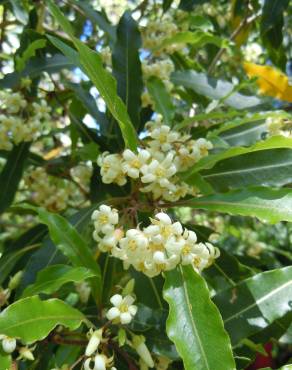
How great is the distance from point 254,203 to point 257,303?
0.25 meters

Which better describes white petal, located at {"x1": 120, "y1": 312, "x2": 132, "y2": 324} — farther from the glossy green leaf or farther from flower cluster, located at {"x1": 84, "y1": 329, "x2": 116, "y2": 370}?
the glossy green leaf

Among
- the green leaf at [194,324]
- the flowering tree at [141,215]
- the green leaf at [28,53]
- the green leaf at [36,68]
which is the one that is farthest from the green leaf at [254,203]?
the green leaf at [36,68]

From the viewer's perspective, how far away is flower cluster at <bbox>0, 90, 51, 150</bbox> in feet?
6.91

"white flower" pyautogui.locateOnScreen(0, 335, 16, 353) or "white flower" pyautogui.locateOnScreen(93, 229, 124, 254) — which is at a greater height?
"white flower" pyautogui.locateOnScreen(93, 229, 124, 254)

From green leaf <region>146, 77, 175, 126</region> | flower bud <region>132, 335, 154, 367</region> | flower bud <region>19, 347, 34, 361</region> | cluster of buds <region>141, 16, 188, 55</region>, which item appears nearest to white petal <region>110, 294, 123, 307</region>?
flower bud <region>132, 335, 154, 367</region>

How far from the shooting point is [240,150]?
59.1 inches

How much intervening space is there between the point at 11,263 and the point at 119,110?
2.14 ft

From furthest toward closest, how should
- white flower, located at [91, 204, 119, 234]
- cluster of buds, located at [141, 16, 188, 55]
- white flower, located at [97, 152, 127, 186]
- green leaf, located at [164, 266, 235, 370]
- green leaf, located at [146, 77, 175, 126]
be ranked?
cluster of buds, located at [141, 16, 188, 55]
green leaf, located at [146, 77, 175, 126]
white flower, located at [97, 152, 127, 186]
white flower, located at [91, 204, 119, 234]
green leaf, located at [164, 266, 235, 370]

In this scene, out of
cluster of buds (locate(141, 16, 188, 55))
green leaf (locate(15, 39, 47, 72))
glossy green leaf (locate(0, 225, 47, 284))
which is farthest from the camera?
cluster of buds (locate(141, 16, 188, 55))

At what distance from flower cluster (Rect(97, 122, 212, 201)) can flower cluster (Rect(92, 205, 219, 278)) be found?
18 centimetres

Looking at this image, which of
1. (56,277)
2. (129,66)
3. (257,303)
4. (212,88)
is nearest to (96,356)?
(56,277)

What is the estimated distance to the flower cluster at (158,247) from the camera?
50.4 inches

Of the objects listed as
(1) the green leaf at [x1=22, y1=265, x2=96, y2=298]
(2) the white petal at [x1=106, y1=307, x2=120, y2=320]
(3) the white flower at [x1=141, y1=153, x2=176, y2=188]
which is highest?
(3) the white flower at [x1=141, y1=153, x2=176, y2=188]

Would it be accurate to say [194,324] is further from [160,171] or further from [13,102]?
[13,102]
